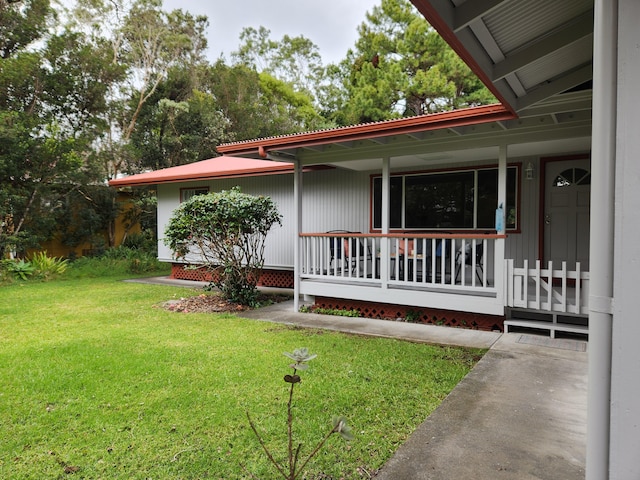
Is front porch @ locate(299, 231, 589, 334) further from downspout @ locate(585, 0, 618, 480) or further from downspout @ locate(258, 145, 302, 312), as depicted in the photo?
downspout @ locate(585, 0, 618, 480)

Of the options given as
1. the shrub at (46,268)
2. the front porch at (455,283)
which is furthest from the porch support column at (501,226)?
the shrub at (46,268)

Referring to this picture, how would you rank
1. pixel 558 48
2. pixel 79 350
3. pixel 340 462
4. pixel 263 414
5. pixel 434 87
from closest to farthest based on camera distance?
pixel 340 462 < pixel 263 414 < pixel 558 48 < pixel 79 350 < pixel 434 87

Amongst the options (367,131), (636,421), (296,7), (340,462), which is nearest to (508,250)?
(367,131)

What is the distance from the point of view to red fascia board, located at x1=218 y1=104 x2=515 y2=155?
487cm

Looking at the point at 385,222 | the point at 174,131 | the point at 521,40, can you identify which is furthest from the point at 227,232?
the point at 174,131

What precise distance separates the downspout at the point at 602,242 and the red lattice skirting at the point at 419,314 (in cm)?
445

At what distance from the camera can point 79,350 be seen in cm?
486

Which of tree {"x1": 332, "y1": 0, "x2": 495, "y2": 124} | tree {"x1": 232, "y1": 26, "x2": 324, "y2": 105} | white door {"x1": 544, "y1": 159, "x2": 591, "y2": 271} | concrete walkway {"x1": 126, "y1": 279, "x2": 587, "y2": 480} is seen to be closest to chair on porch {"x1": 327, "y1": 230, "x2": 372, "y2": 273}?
concrete walkway {"x1": 126, "y1": 279, "x2": 587, "y2": 480}

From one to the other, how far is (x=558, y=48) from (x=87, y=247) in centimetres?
1566

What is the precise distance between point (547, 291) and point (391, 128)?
9.33 ft

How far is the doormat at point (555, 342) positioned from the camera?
15.2 feet

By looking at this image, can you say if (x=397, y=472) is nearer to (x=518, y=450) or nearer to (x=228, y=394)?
(x=518, y=450)

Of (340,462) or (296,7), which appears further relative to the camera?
(296,7)

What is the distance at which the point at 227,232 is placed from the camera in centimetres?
739
